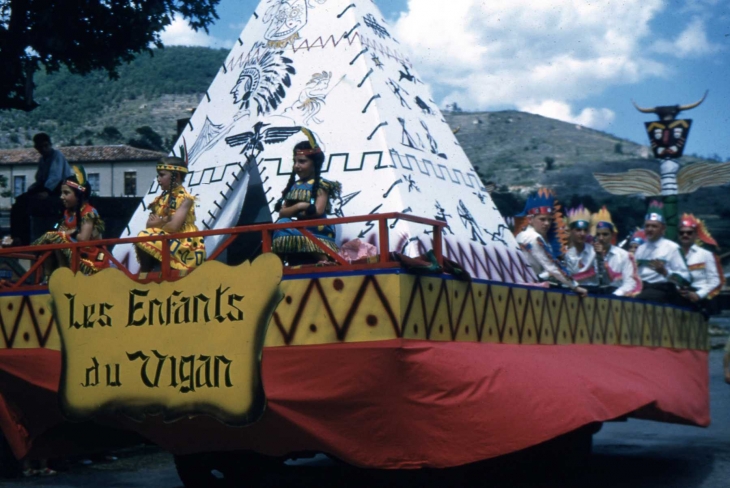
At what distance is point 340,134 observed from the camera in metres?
8.50

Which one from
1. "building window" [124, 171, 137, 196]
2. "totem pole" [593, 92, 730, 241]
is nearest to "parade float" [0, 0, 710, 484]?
"totem pole" [593, 92, 730, 241]

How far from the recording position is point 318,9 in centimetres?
937

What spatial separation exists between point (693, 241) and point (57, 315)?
6.61m

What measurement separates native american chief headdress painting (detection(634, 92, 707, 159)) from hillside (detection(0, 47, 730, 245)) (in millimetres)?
39475

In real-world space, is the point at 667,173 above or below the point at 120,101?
below

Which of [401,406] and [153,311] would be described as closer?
[401,406]

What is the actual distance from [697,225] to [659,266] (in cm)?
170

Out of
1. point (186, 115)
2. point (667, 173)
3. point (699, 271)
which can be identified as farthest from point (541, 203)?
point (186, 115)

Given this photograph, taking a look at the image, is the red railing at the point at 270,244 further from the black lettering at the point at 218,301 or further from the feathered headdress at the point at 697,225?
the feathered headdress at the point at 697,225

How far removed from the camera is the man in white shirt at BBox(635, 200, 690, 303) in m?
9.31

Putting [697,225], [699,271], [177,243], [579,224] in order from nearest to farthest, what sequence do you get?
[177,243] → [579,224] → [699,271] → [697,225]

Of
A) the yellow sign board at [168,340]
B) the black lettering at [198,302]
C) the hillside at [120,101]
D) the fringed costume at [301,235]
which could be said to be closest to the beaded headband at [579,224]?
the fringed costume at [301,235]

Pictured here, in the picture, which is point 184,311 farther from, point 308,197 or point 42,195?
point 42,195

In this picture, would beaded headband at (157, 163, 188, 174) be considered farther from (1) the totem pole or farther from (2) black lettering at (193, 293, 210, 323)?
(1) the totem pole
